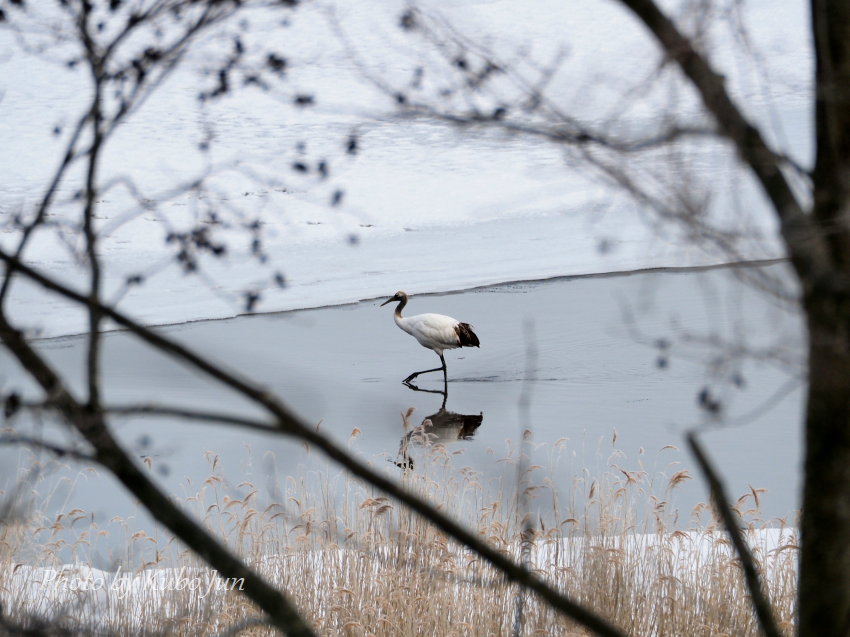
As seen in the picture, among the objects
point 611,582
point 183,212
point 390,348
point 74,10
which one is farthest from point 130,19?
point 183,212

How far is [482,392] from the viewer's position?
8.93 metres

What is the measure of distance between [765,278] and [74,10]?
90cm

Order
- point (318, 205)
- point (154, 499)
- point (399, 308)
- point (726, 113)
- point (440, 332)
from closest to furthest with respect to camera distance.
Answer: point (154, 499), point (726, 113), point (440, 332), point (399, 308), point (318, 205)

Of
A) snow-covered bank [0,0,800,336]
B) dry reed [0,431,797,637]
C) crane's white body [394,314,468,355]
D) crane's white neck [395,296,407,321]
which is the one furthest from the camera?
snow-covered bank [0,0,800,336]

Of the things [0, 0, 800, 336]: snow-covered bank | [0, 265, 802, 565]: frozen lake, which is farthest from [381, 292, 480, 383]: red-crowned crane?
[0, 0, 800, 336]: snow-covered bank

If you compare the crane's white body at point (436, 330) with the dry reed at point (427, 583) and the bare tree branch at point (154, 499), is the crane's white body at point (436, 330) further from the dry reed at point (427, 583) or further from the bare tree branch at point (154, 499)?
the bare tree branch at point (154, 499)

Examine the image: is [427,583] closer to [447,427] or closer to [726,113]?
[447,427]

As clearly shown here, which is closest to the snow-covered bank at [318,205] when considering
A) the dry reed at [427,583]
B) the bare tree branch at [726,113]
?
the dry reed at [427,583]

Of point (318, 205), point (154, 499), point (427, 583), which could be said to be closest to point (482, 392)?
point (318, 205)

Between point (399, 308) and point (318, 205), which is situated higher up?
point (318, 205)

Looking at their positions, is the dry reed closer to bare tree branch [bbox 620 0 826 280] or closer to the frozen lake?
the frozen lake

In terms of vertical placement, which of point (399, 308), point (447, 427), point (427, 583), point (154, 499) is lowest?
point (154, 499)

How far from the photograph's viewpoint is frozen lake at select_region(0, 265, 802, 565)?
22.8 feet

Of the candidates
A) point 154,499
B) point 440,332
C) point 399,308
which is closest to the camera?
point 154,499
